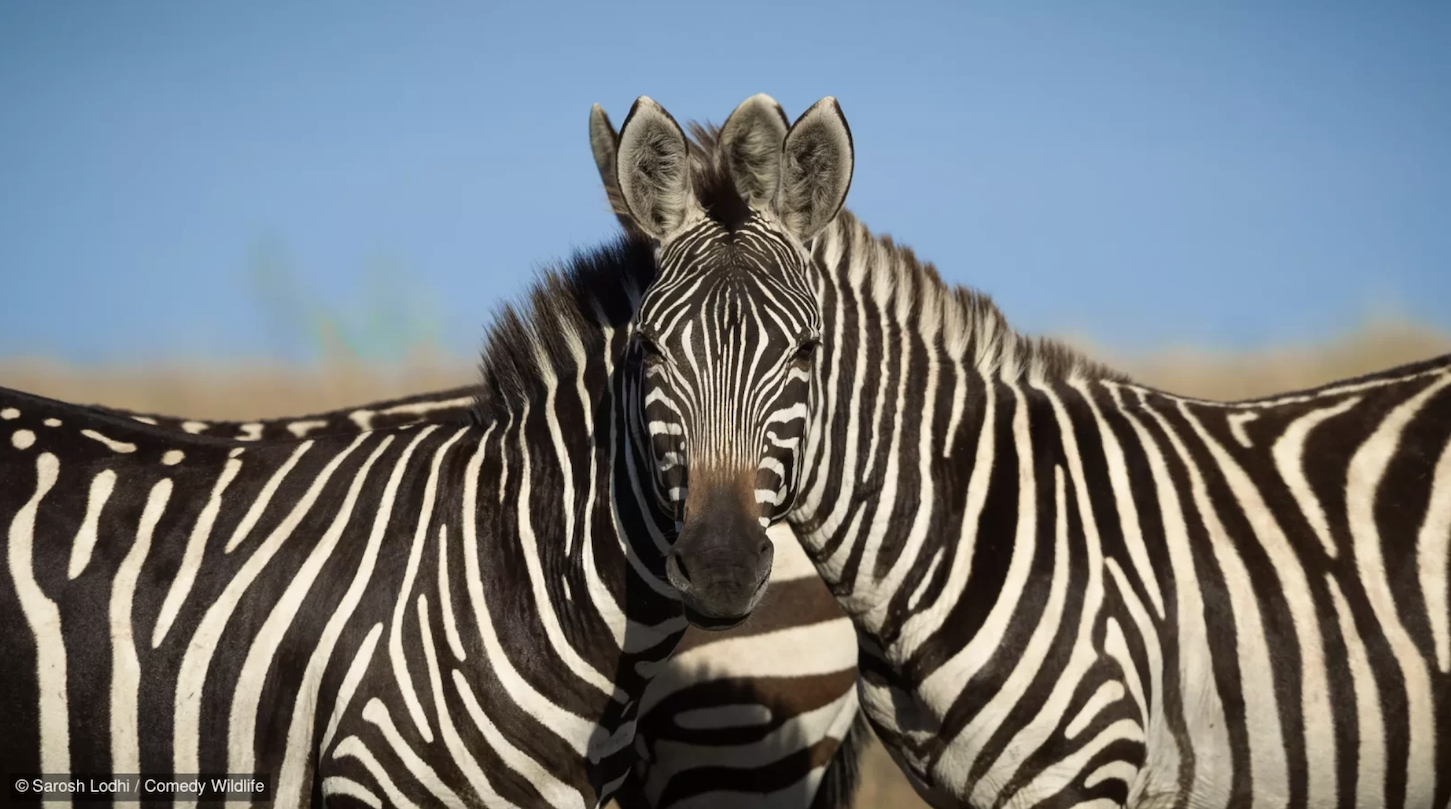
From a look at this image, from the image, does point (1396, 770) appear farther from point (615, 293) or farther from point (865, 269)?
point (615, 293)

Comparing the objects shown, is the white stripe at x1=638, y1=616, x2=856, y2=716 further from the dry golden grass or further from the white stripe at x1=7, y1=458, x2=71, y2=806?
the dry golden grass

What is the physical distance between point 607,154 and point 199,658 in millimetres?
2308

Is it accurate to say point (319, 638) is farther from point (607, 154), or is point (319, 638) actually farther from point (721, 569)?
point (607, 154)

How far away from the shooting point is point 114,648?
13.2 feet

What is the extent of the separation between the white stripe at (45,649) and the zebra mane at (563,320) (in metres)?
1.66

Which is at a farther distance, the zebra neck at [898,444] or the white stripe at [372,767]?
the zebra neck at [898,444]

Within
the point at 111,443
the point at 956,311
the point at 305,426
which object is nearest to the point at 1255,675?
the point at 956,311

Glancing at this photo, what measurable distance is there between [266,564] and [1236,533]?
3425 mm

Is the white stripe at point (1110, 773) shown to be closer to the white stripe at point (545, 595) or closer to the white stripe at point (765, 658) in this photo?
the white stripe at point (545, 595)

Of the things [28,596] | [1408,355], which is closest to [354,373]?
[28,596]

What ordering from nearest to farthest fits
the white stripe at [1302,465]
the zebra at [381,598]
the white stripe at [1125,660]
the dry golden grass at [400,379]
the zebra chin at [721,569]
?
the zebra chin at [721,569]
the white stripe at [1125,660]
the zebra at [381,598]
the white stripe at [1302,465]
the dry golden grass at [400,379]

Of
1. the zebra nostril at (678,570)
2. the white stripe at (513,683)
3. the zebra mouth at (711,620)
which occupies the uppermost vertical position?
the zebra nostril at (678,570)

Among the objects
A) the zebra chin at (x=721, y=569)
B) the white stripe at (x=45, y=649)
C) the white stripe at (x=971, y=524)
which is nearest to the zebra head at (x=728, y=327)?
the zebra chin at (x=721, y=569)

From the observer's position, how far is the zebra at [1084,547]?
3.85m
